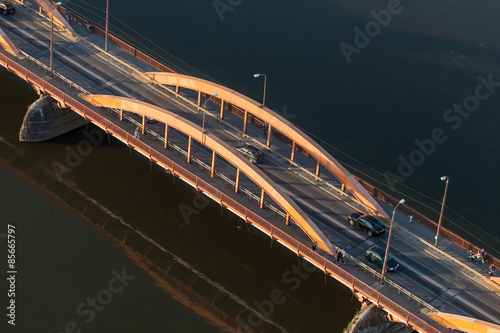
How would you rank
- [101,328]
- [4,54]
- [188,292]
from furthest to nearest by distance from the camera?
1. [4,54]
2. [188,292]
3. [101,328]

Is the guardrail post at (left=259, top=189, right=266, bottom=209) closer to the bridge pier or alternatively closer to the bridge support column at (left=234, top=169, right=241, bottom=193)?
the bridge support column at (left=234, top=169, right=241, bottom=193)

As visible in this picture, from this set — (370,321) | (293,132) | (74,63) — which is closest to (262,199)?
(293,132)

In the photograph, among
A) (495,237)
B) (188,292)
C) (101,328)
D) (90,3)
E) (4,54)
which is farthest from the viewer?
(90,3)

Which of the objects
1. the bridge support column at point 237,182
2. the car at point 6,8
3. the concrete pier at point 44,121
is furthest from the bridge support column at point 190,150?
the car at point 6,8

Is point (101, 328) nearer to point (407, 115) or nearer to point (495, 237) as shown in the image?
point (495, 237)

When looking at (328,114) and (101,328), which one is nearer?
(101,328)

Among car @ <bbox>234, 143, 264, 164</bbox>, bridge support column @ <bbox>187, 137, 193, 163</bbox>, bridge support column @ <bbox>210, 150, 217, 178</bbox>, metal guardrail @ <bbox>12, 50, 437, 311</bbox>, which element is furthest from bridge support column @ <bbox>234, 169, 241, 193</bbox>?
bridge support column @ <bbox>187, 137, 193, 163</bbox>

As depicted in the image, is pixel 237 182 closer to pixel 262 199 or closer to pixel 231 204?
pixel 231 204

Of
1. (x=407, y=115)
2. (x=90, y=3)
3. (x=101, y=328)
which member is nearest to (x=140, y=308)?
(x=101, y=328)
